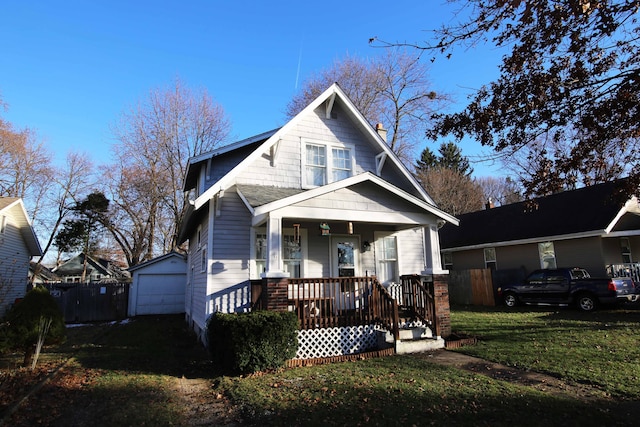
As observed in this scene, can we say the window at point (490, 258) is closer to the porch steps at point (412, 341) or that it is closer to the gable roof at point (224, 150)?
the porch steps at point (412, 341)

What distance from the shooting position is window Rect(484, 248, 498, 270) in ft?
70.1

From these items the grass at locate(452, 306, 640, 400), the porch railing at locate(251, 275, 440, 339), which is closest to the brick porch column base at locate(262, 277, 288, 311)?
the porch railing at locate(251, 275, 440, 339)

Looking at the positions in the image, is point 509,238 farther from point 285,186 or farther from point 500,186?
point 500,186

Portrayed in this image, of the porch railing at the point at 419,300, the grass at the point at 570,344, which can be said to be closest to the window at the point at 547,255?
the grass at the point at 570,344

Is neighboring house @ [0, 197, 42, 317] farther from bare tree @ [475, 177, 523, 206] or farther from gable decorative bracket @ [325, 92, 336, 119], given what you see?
bare tree @ [475, 177, 523, 206]

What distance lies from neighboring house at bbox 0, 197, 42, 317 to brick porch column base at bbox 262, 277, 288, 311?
14.9m

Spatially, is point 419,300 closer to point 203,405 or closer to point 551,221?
point 203,405

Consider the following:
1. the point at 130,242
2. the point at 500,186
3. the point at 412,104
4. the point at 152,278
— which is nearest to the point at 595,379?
the point at 152,278

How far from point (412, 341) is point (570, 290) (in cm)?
948

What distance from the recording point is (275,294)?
27.2 feet

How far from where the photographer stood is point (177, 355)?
959 centimetres

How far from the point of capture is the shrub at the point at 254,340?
7.18 m

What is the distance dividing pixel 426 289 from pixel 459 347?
1541 mm

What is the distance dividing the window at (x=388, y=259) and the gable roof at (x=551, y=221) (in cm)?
580
